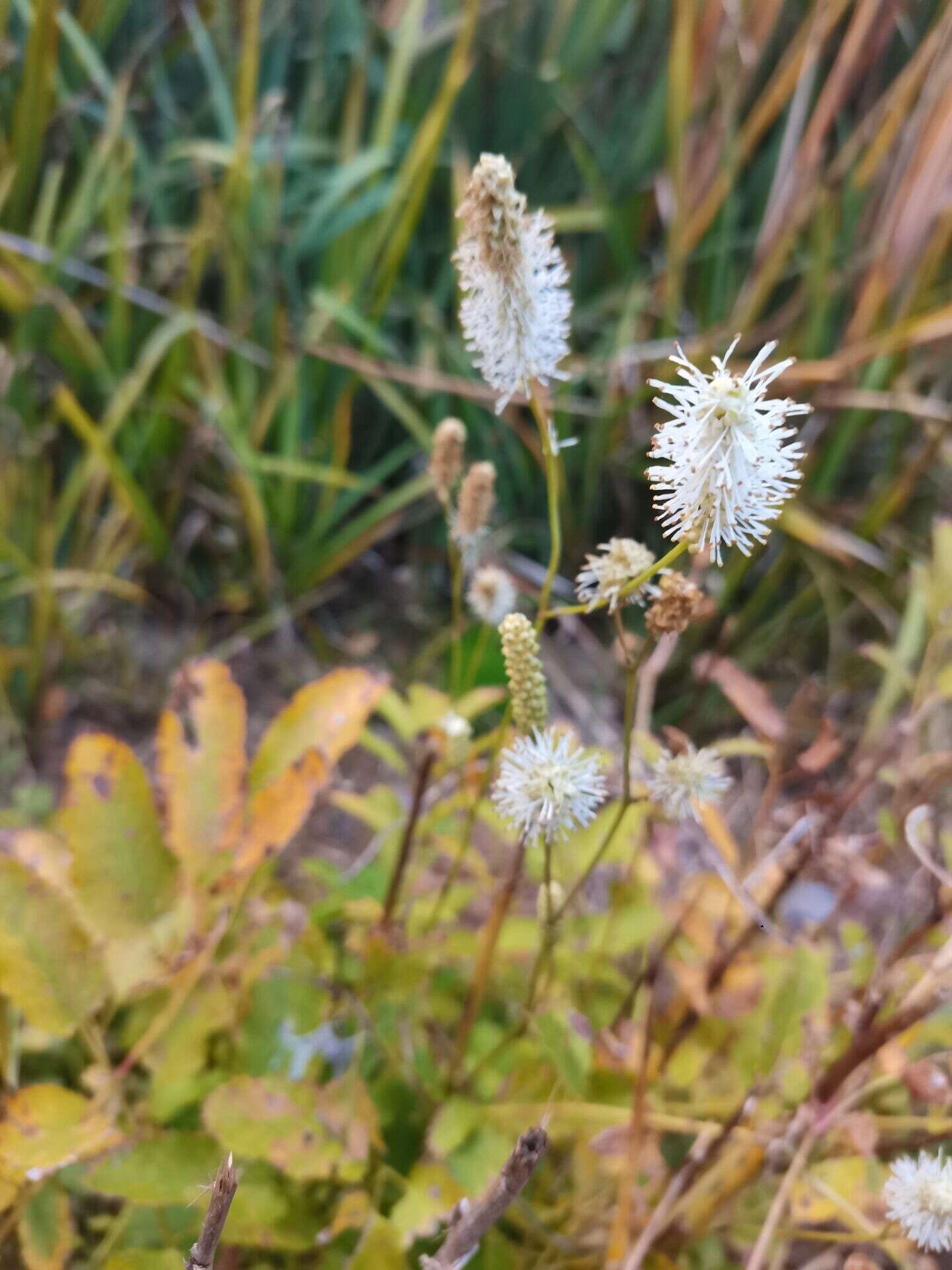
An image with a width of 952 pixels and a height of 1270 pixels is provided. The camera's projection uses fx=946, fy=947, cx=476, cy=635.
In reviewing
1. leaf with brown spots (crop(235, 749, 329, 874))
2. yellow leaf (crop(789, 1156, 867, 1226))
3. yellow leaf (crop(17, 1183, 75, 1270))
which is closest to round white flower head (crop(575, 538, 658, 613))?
leaf with brown spots (crop(235, 749, 329, 874))

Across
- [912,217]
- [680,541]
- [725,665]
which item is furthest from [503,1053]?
[912,217]

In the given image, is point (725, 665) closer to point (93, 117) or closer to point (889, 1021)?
point (889, 1021)

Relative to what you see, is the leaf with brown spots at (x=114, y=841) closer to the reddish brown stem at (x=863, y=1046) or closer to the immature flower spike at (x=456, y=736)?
the immature flower spike at (x=456, y=736)

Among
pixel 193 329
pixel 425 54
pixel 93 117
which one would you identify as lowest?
pixel 193 329

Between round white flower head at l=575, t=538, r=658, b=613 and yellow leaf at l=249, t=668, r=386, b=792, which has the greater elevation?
round white flower head at l=575, t=538, r=658, b=613

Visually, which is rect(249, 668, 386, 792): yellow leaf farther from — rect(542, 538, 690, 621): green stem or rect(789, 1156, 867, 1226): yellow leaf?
rect(789, 1156, 867, 1226): yellow leaf

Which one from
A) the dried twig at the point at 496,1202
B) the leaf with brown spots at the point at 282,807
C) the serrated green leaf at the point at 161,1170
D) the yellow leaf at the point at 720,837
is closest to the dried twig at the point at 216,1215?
the dried twig at the point at 496,1202
